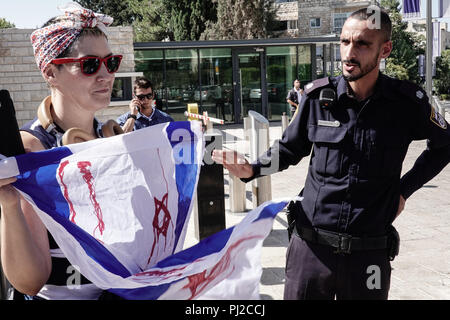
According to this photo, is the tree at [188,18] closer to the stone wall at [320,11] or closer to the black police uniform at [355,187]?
the stone wall at [320,11]

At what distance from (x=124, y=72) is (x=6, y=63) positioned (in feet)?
10.5

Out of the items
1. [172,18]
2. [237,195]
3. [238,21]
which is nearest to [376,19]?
[237,195]

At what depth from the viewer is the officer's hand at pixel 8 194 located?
5.03ft

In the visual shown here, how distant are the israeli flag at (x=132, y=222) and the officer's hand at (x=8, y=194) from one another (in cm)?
3

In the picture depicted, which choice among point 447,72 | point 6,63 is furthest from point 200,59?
point 447,72

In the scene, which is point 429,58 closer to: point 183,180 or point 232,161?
point 232,161

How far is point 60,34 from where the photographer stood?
181 cm

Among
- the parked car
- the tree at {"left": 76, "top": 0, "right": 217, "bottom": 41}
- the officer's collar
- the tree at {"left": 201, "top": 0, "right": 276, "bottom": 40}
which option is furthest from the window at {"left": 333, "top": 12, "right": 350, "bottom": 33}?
the officer's collar

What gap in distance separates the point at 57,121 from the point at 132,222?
517 mm

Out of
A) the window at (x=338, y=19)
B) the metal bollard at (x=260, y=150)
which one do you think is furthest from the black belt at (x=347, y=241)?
the window at (x=338, y=19)

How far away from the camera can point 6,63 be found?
12969 millimetres

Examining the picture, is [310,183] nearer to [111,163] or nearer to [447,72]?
[111,163]
